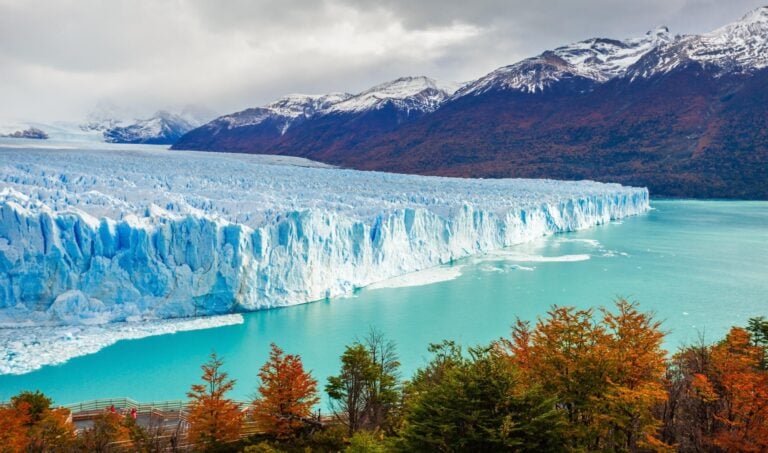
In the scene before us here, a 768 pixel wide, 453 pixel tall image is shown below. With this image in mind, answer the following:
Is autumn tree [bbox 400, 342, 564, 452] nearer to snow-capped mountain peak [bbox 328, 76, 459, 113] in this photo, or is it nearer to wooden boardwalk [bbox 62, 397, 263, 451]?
wooden boardwalk [bbox 62, 397, 263, 451]

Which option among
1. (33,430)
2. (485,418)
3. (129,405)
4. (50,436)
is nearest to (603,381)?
(485,418)

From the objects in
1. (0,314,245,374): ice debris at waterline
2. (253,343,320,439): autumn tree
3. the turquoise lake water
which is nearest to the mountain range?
the turquoise lake water

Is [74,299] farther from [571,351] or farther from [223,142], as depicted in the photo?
[223,142]

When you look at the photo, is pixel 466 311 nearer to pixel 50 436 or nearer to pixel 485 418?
pixel 50 436

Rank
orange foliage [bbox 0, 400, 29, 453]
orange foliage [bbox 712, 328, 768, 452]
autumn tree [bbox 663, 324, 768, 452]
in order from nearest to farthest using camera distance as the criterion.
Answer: orange foliage [bbox 712, 328, 768, 452] → autumn tree [bbox 663, 324, 768, 452] → orange foliage [bbox 0, 400, 29, 453]

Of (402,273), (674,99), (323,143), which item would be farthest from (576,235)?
(323,143)

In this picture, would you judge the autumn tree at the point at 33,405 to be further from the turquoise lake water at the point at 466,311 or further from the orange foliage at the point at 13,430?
the turquoise lake water at the point at 466,311

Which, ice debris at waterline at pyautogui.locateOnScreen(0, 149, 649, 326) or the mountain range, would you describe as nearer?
ice debris at waterline at pyautogui.locateOnScreen(0, 149, 649, 326)
